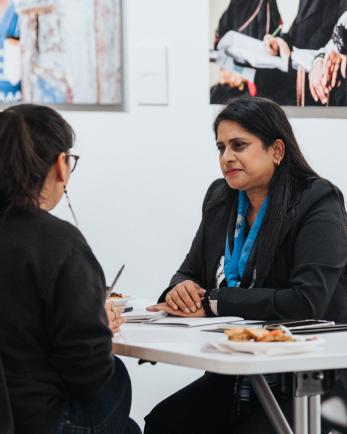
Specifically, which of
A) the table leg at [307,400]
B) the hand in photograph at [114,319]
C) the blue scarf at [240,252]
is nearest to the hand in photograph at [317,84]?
the blue scarf at [240,252]

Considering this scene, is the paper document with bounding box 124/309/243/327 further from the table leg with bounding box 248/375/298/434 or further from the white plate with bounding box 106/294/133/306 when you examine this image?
the table leg with bounding box 248/375/298/434

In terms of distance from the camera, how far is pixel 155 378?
438cm

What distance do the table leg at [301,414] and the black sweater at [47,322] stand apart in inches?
18.5

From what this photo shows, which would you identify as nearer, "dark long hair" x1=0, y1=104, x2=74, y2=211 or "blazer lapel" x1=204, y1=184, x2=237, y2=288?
"dark long hair" x1=0, y1=104, x2=74, y2=211

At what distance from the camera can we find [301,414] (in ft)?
7.50

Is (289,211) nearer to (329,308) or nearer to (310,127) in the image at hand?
(329,308)

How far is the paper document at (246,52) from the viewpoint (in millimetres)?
4125

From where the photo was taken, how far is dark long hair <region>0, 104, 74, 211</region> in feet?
7.18

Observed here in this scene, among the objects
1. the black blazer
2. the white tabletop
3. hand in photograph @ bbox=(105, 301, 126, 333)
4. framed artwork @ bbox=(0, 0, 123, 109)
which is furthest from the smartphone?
framed artwork @ bbox=(0, 0, 123, 109)

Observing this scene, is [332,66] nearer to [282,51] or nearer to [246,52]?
[282,51]

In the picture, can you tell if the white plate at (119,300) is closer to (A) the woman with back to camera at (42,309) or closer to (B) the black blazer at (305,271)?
(B) the black blazer at (305,271)

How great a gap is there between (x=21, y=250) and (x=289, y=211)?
1022 mm

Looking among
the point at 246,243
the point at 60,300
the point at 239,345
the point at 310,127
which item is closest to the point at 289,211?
the point at 246,243

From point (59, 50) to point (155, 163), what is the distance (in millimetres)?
648
